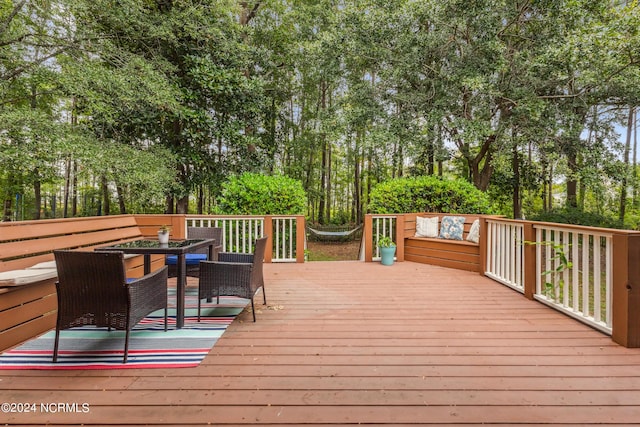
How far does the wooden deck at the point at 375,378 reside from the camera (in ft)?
5.05

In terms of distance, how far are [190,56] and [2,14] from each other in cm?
346

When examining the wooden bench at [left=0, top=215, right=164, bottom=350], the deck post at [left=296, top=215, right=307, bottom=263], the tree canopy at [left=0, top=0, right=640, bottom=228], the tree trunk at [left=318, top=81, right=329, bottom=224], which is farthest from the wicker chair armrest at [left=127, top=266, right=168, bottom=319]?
the tree trunk at [left=318, top=81, right=329, bottom=224]

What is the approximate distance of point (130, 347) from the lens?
2.27 meters

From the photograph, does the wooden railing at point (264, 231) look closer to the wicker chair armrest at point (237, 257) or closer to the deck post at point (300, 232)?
the deck post at point (300, 232)

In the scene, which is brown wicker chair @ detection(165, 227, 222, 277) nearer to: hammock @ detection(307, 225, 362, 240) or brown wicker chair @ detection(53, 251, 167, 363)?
brown wicker chair @ detection(53, 251, 167, 363)

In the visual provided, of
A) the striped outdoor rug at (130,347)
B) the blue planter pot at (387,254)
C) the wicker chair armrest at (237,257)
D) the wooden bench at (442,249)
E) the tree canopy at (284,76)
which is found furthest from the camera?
the tree canopy at (284,76)

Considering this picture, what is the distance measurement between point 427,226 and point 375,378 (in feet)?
14.0

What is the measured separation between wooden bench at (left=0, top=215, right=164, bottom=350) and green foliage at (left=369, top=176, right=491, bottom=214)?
14.7ft

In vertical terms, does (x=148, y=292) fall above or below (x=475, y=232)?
below

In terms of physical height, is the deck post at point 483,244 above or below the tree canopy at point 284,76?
below

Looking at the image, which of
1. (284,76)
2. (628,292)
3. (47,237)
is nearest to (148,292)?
(47,237)

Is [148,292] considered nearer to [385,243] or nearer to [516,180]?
[385,243]

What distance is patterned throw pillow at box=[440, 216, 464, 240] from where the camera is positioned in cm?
527

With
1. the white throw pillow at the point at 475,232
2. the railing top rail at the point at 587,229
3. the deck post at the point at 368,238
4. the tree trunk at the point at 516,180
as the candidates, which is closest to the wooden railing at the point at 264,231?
the deck post at the point at 368,238
